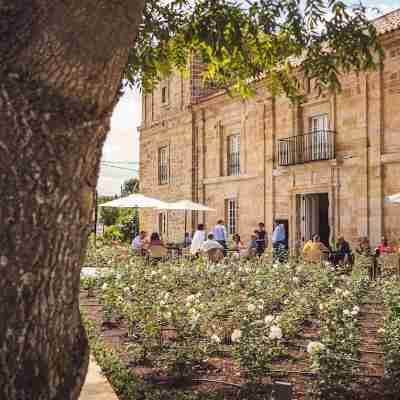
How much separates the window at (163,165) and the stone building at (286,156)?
5 cm

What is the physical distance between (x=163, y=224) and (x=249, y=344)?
22340mm

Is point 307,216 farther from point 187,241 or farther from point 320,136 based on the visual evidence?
point 187,241

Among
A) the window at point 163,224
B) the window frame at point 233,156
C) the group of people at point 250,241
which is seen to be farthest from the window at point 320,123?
the window at point 163,224

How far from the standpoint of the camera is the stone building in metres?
15.7

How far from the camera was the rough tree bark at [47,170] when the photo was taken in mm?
1836

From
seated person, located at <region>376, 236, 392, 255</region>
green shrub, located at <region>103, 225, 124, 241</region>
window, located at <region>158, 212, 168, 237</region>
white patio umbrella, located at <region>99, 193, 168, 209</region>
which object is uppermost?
white patio umbrella, located at <region>99, 193, 168, 209</region>

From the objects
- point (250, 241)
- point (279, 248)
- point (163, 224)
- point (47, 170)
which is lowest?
point (279, 248)

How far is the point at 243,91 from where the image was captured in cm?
645

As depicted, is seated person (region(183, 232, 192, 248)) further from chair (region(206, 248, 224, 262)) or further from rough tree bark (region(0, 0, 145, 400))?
rough tree bark (region(0, 0, 145, 400))

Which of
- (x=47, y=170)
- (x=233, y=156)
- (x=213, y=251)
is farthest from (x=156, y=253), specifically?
(x=47, y=170)

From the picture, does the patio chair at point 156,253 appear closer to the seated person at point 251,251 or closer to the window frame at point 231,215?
the seated person at point 251,251

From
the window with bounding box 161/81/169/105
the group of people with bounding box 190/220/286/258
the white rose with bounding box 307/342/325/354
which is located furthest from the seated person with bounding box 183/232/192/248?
the white rose with bounding box 307/342/325/354

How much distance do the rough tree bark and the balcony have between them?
1559 centimetres

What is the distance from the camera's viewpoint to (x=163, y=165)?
89.2 feet
